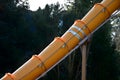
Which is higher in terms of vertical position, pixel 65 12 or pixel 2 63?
pixel 65 12

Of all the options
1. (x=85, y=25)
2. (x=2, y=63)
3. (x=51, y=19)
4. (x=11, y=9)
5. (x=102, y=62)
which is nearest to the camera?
(x=85, y=25)

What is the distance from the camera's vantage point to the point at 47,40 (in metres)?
30.5

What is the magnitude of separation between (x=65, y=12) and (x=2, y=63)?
9.57 meters

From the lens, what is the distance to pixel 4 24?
27.6m

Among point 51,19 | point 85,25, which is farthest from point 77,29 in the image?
point 51,19

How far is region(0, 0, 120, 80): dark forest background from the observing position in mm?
27453

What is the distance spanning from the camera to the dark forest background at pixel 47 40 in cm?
2745

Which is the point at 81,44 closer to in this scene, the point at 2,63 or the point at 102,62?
the point at 2,63

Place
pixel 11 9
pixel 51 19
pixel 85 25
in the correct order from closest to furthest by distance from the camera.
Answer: pixel 85 25
pixel 11 9
pixel 51 19

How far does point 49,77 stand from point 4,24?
5.81 metres

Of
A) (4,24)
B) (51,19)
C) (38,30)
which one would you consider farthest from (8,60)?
(51,19)

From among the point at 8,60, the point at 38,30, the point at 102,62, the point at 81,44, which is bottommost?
the point at 81,44

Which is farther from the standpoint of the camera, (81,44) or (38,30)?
(38,30)

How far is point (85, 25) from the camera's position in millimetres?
10023
